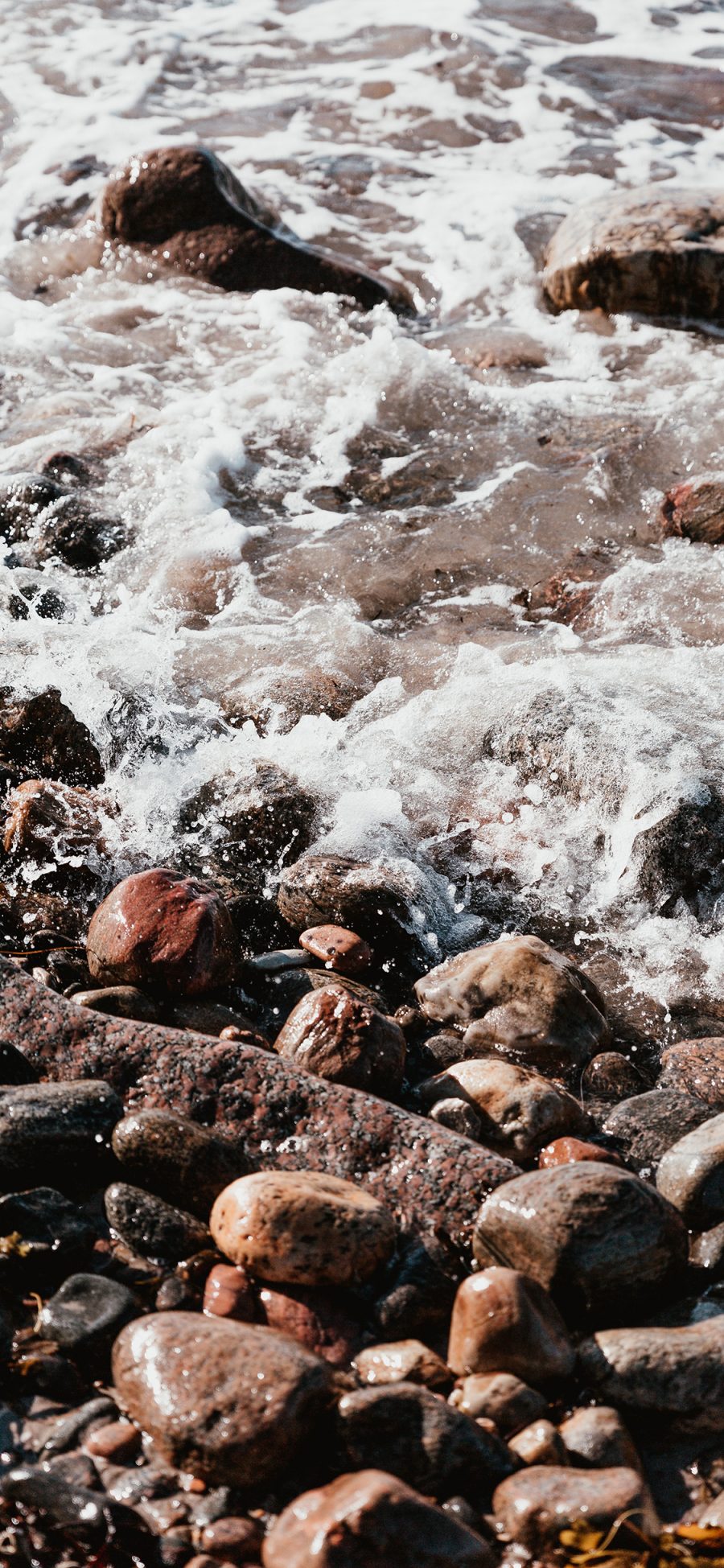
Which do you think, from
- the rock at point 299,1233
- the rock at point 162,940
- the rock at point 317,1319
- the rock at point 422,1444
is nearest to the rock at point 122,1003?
the rock at point 162,940

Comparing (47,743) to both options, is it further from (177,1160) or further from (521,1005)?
(177,1160)

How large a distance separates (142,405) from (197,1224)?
5.50 metres

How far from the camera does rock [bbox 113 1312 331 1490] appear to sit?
2088 mm

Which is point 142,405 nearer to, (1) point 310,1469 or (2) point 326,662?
(2) point 326,662

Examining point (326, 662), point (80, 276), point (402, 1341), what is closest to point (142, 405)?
point (80, 276)

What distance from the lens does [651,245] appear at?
25.8 feet

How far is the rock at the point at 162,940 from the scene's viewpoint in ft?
11.3

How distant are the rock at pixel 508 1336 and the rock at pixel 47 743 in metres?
2.62

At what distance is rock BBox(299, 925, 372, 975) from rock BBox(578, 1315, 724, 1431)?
149 cm

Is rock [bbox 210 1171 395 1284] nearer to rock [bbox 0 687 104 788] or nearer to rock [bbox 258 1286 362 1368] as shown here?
rock [bbox 258 1286 362 1368]

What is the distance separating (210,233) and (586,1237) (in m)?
7.86

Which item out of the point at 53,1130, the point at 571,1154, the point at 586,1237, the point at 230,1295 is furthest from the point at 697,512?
the point at 230,1295

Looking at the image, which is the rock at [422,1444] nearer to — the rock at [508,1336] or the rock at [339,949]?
the rock at [508,1336]

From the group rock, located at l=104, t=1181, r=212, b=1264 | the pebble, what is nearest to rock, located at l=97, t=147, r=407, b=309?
the pebble
